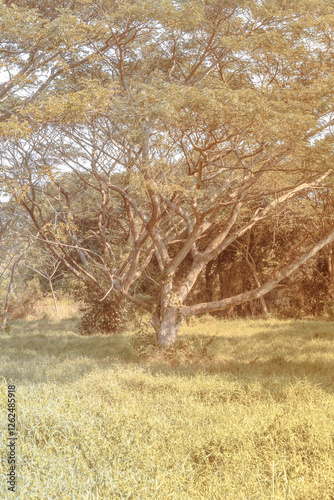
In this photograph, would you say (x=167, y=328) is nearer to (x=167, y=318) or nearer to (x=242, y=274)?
(x=167, y=318)

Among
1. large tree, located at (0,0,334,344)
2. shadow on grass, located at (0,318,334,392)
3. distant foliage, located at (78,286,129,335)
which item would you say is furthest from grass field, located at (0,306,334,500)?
distant foliage, located at (78,286,129,335)

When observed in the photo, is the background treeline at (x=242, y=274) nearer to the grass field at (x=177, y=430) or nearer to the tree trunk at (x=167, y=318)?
the tree trunk at (x=167, y=318)

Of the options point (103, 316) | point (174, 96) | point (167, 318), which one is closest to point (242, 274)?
point (103, 316)

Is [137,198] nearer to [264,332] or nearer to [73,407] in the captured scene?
[264,332]

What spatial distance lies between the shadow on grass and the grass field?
0.07m

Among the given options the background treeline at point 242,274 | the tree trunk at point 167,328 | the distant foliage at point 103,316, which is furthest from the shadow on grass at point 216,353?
the background treeline at point 242,274

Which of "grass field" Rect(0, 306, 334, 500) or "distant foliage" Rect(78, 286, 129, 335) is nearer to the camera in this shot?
"grass field" Rect(0, 306, 334, 500)

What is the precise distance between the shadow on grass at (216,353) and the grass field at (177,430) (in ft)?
0.25

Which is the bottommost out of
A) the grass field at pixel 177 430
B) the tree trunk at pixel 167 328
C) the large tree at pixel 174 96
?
the grass field at pixel 177 430

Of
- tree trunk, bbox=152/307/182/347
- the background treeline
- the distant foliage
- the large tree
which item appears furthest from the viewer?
the background treeline

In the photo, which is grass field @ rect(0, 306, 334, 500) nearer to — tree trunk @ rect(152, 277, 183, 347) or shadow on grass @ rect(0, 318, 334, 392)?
shadow on grass @ rect(0, 318, 334, 392)

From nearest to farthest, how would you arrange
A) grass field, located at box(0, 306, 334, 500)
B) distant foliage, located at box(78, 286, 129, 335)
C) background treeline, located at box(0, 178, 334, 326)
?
grass field, located at box(0, 306, 334, 500) < distant foliage, located at box(78, 286, 129, 335) < background treeline, located at box(0, 178, 334, 326)

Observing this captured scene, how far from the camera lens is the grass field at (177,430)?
358 cm

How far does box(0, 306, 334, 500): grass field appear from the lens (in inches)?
141
